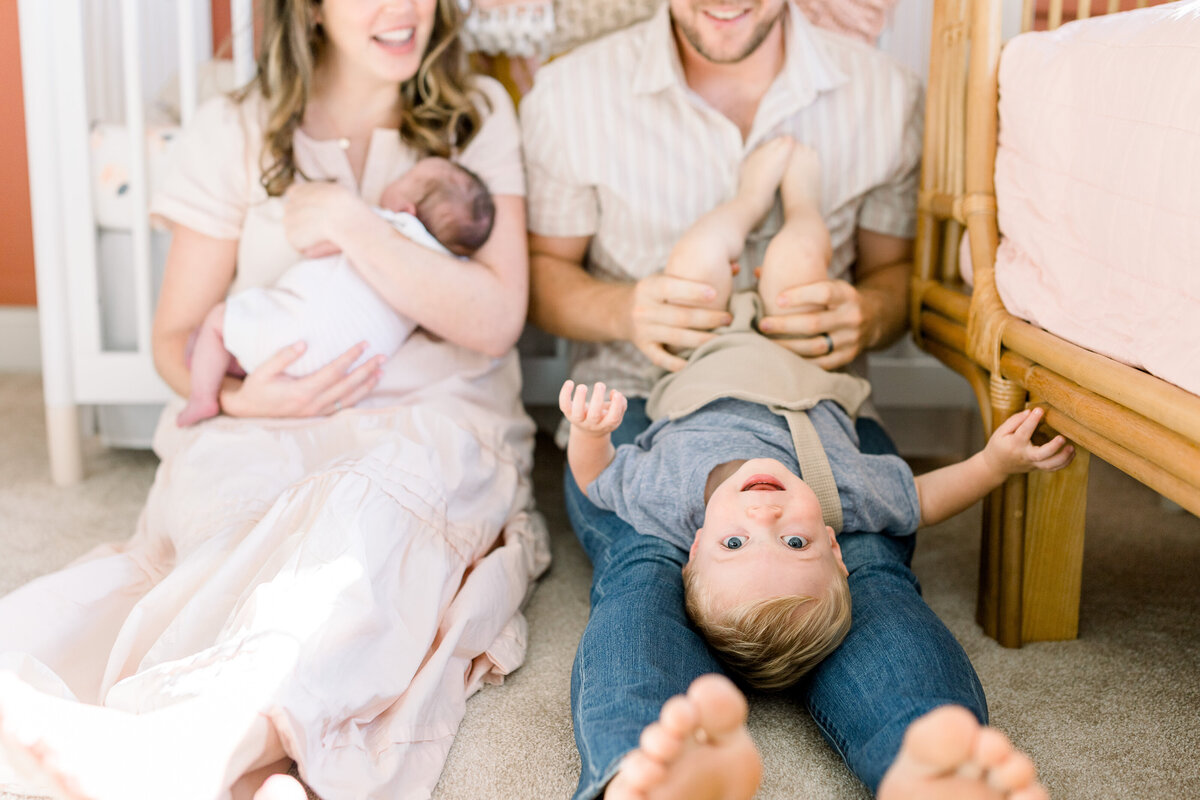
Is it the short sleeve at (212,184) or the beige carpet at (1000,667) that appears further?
the short sleeve at (212,184)

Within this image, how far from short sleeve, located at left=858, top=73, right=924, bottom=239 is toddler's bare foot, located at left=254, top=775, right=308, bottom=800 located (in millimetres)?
1080

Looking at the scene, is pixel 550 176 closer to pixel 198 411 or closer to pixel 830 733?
pixel 198 411

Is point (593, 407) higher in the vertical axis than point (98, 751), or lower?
higher

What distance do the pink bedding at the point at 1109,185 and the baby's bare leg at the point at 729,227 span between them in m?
0.29

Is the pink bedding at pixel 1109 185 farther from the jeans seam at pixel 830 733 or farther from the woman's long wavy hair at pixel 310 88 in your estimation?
the woman's long wavy hair at pixel 310 88

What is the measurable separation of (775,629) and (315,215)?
30.1 inches

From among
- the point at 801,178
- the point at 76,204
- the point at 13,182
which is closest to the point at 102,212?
the point at 76,204

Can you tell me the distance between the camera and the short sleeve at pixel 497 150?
4.42ft

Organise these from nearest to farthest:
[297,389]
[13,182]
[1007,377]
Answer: [1007,377]
[297,389]
[13,182]

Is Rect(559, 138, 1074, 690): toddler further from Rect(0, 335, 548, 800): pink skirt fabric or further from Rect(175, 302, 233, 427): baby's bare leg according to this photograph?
Rect(175, 302, 233, 427): baby's bare leg

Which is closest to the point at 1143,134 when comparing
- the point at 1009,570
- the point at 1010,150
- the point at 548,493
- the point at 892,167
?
the point at 1010,150

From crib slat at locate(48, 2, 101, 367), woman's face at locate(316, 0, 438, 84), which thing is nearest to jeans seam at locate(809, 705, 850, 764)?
woman's face at locate(316, 0, 438, 84)

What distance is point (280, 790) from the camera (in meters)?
0.73

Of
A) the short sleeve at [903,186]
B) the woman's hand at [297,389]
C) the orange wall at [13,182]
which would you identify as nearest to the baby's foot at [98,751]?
the woman's hand at [297,389]
